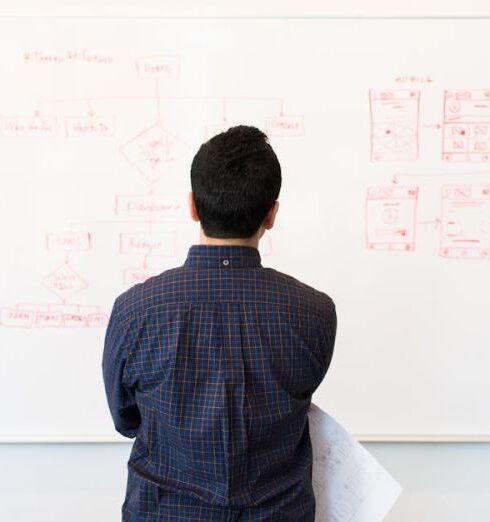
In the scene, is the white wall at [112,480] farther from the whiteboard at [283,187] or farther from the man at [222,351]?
the man at [222,351]

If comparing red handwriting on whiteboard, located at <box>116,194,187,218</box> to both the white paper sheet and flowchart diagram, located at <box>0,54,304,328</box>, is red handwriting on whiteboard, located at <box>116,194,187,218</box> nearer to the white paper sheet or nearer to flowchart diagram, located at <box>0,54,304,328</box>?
flowchart diagram, located at <box>0,54,304,328</box>

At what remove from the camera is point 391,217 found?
62.8 inches

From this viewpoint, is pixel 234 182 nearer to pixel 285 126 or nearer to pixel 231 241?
pixel 231 241

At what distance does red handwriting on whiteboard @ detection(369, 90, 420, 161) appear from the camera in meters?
1.56

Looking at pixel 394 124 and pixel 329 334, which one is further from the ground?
pixel 394 124

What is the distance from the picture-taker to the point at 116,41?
5.02 ft

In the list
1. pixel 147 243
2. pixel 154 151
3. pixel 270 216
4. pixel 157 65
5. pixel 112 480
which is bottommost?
pixel 112 480

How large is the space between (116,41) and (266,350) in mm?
1111

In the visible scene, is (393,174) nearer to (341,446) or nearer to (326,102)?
(326,102)

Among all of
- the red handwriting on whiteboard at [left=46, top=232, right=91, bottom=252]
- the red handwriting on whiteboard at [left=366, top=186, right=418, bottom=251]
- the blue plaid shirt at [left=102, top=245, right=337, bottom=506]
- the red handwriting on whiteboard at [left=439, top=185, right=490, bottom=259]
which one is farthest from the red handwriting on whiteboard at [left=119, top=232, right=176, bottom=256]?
the red handwriting on whiteboard at [left=439, top=185, right=490, bottom=259]

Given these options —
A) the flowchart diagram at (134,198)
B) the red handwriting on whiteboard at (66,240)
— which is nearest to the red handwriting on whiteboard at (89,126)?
the flowchart diagram at (134,198)

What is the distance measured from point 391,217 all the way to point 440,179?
0.60 ft

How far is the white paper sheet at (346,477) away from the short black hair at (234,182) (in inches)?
17.7

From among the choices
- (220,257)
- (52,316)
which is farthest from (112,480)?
(220,257)
